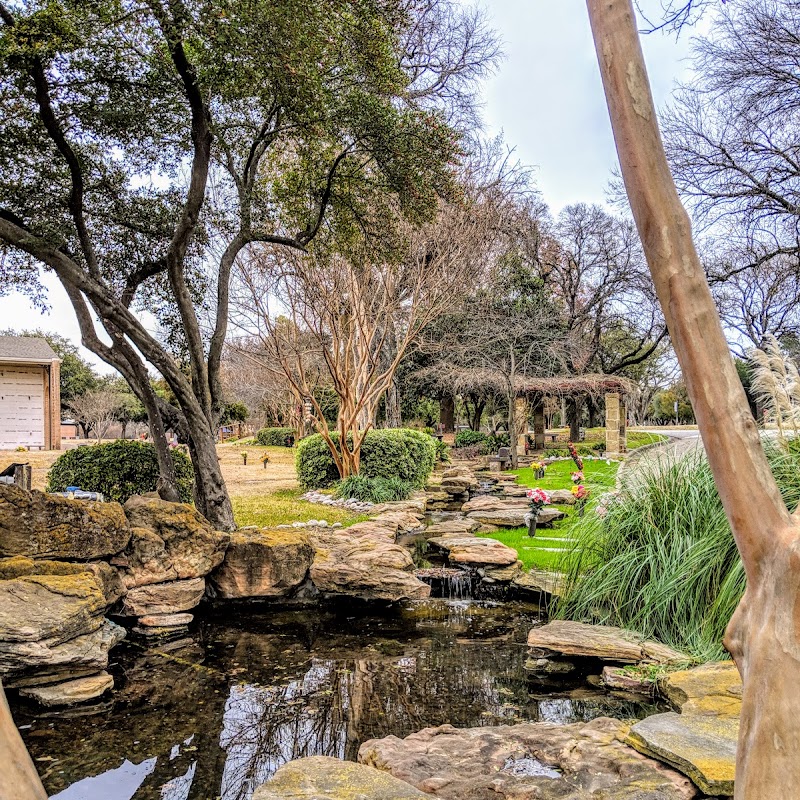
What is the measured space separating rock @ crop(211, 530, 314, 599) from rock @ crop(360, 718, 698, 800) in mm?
2997

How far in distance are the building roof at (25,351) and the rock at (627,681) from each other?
20.6 meters

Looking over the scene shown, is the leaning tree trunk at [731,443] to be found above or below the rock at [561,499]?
above

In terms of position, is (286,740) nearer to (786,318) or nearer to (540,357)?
(540,357)

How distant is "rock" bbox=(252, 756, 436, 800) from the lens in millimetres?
2188

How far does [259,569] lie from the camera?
571cm

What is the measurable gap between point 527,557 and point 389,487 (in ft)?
19.2

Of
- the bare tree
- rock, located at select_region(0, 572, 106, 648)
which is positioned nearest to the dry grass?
rock, located at select_region(0, 572, 106, 648)

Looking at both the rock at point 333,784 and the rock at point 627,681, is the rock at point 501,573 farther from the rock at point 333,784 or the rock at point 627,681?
the rock at point 333,784

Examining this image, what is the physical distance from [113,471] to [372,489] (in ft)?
16.3

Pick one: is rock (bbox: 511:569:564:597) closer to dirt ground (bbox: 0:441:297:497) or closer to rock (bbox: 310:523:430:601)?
rock (bbox: 310:523:430:601)

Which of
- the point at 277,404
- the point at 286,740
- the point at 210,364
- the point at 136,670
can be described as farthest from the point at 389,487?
the point at 277,404

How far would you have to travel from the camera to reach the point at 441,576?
6.32 m

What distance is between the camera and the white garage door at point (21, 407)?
1928 centimetres

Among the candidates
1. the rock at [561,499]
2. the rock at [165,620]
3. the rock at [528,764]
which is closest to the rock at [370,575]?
the rock at [165,620]
